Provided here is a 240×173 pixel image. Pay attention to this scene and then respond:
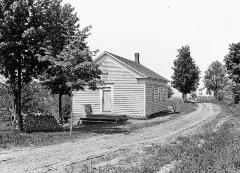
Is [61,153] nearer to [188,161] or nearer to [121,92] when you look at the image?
[188,161]

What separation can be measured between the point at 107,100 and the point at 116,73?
8.95 feet

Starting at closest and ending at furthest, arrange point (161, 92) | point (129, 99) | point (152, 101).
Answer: point (129, 99), point (152, 101), point (161, 92)

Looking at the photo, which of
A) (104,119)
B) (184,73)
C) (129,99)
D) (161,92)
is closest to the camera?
(104,119)

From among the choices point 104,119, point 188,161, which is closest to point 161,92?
point 104,119

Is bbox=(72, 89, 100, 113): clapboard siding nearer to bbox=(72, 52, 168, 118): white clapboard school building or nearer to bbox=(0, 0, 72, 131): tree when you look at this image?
bbox=(72, 52, 168, 118): white clapboard school building

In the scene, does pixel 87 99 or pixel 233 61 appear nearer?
pixel 87 99

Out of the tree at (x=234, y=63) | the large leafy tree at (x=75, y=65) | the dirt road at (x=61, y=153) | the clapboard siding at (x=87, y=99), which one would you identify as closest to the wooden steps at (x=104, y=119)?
the clapboard siding at (x=87, y=99)

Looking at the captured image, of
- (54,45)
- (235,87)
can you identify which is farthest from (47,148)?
(235,87)

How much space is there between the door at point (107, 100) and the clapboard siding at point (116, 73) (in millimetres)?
1032

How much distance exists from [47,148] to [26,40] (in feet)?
24.1

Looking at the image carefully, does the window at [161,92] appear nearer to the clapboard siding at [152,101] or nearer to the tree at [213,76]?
the clapboard siding at [152,101]

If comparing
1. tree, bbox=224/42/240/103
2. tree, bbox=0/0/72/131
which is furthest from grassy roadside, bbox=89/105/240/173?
tree, bbox=224/42/240/103

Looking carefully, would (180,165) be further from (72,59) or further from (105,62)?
(105,62)

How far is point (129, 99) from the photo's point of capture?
30203 millimetres
